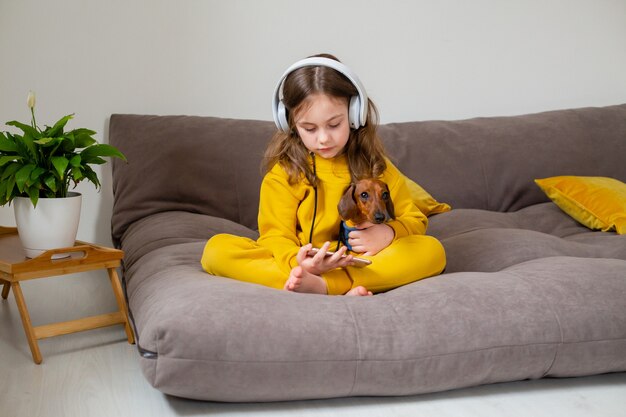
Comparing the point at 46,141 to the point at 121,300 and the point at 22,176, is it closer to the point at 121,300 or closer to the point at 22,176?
the point at 22,176

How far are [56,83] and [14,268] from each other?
4.03 ft

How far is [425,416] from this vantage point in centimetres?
156

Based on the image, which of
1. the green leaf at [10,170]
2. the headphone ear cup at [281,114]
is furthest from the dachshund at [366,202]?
the green leaf at [10,170]

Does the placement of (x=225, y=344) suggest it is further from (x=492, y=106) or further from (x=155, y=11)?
(x=492, y=106)

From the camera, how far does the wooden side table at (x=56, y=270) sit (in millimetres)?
1970

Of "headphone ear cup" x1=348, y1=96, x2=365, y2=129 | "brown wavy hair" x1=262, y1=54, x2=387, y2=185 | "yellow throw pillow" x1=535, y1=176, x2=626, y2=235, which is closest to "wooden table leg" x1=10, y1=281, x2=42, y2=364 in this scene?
"brown wavy hair" x1=262, y1=54, x2=387, y2=185

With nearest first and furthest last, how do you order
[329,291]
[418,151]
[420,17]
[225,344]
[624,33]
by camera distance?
1. [225,344]
2. [329,291]
3. [418,151]
4. [420,17]
5. [624,33]

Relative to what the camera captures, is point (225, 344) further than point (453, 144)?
No

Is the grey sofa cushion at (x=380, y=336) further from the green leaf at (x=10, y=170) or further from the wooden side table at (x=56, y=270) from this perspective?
the green leaf at (x=10, y=170)

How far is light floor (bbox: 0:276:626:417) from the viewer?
159 cm

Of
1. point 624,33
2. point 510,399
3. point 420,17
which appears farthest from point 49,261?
point 624,33

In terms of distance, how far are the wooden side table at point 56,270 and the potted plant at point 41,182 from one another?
0.20ft

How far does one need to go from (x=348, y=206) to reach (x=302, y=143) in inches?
10.6

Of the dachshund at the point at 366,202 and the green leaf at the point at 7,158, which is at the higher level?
the green leaf at the point at 7,158
